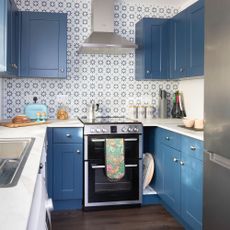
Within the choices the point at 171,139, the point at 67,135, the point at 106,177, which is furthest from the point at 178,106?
the point at 67,135

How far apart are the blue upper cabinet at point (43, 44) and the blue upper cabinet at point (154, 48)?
940 millimetres

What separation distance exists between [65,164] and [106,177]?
45 centimetres

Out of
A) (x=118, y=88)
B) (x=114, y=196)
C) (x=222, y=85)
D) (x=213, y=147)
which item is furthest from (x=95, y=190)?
(x=222, y=85)

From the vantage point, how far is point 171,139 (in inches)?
120

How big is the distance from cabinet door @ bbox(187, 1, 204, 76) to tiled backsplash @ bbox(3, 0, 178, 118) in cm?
101

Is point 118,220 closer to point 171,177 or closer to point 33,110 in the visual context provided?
point 171,177

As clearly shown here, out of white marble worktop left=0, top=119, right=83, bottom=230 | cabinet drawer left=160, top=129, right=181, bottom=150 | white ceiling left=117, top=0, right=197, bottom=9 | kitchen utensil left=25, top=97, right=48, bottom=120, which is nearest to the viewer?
white marble worktop left=0, top=119, right=83, bottom=230

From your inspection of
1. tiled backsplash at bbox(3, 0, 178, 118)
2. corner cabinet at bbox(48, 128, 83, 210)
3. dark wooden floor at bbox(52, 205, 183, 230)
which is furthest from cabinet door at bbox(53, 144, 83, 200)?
tiled backsplash at bbox(3, 0, 178, 118)

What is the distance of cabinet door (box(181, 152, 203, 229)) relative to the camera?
7.99 feet

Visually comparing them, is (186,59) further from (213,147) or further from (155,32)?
(213,147)

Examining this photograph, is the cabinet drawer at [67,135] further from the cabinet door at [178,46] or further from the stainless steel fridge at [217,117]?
the stainless steel fridge at [217,117]

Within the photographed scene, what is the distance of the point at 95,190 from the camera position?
11.0ft

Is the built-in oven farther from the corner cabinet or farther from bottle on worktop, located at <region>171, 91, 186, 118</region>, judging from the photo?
bottle on worktop, located at <region>171, 91, 186, 118</region>

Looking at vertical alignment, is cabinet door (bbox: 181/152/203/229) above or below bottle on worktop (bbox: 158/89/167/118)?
below
